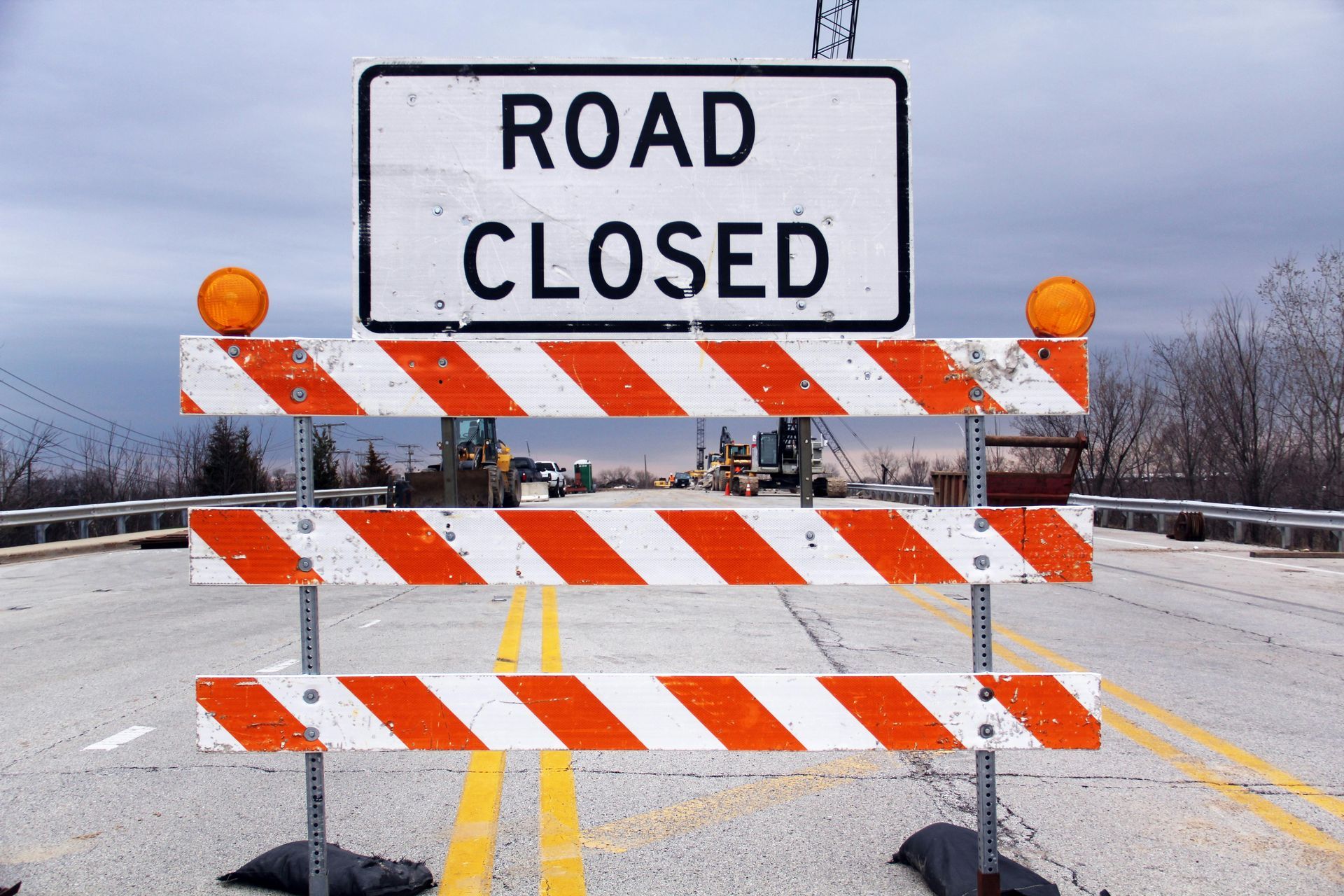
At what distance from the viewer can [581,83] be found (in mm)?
3293

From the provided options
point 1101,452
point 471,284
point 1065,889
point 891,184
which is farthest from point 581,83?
point 1101,452

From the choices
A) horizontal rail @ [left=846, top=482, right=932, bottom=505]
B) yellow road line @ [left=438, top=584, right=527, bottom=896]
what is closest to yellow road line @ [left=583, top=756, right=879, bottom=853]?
yellow road line @ [left=438, top=584, right=527, bottom=896]

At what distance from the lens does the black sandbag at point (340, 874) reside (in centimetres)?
332

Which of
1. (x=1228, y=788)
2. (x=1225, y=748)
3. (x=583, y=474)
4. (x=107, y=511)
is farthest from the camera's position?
(x=583, y=474)

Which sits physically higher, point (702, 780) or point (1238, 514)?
point (1238, 514)

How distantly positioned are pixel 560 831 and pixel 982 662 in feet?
6.52

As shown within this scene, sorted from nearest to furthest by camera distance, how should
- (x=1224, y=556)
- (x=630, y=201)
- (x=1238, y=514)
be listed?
(x=630, y=201), (x=1224, y=556), (x=1238, y=514)

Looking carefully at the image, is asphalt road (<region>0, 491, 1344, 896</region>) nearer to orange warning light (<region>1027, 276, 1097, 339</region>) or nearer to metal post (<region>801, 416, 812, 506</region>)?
metal post (<region>801, 416, 812, 506</region>)

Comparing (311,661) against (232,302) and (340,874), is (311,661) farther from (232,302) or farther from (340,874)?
(232,302)

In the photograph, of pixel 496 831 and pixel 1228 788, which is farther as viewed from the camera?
pixel 1228 788

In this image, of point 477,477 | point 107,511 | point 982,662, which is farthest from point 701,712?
point 477,477

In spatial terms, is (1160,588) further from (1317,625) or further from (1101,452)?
(1101,452)

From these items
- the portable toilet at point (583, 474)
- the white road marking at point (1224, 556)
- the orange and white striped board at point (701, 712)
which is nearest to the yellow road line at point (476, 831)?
the orange and white striped board at point (701, 712)

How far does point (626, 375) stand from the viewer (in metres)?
3.04
